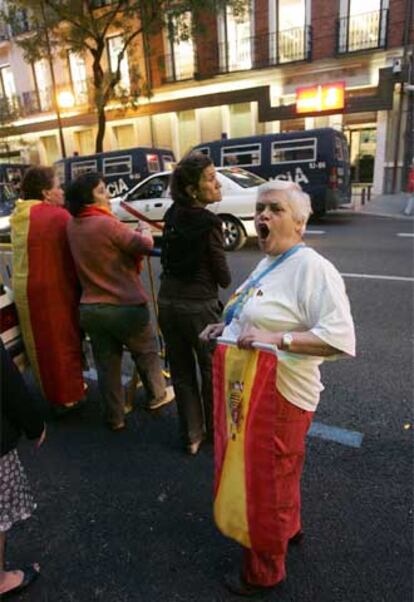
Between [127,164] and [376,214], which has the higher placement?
[127,164]

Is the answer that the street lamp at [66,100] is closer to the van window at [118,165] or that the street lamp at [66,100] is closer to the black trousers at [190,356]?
the van window at [118,165]

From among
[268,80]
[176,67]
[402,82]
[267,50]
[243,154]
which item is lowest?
[243,154]

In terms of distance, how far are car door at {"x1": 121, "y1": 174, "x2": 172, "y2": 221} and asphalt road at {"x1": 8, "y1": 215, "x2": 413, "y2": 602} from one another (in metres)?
6.68

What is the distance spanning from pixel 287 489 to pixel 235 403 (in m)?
0.45

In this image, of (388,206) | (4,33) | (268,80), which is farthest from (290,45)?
(4,33)

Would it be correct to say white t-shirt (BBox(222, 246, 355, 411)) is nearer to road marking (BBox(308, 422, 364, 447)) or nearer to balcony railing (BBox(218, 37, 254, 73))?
road marking (BBox(308, 422, 364, 447))

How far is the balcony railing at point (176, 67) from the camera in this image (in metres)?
21.0

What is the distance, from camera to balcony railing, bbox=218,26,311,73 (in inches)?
720

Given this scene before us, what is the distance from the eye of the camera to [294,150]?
11.9 metres

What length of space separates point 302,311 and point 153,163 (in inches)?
546

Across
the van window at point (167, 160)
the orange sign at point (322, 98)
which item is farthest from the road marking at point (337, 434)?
the orange sign at point (322, 98)

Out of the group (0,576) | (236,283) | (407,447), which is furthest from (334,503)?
(236,283)

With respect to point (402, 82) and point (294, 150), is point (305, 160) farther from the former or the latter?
point (402, 82)

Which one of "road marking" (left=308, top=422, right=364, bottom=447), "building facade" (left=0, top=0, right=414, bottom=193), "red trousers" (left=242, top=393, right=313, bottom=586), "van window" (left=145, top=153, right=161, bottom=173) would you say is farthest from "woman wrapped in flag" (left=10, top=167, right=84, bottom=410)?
"building facade" (left=0, top=0, right=414, bottom=193)
